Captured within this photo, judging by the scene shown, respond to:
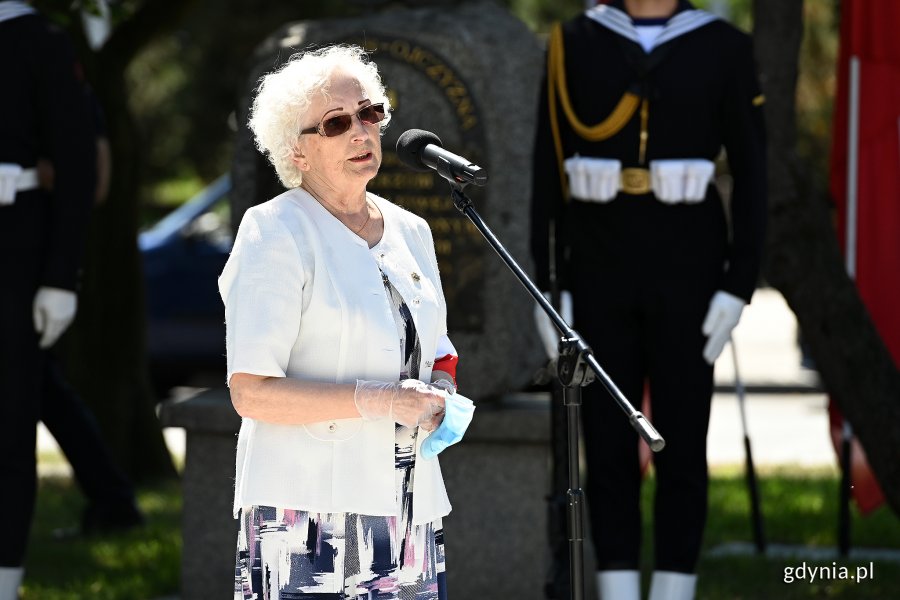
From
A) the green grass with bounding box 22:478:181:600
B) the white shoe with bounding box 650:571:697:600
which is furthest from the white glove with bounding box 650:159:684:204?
the green grass with bounding box 22:478:181:600

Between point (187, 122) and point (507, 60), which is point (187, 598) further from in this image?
point (187, 122)

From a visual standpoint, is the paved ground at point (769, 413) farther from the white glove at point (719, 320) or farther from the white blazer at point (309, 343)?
the white blazer at point (309, 343)

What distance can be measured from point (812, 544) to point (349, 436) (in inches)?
154

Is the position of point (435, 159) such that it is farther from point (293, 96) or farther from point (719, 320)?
point (719, 320)

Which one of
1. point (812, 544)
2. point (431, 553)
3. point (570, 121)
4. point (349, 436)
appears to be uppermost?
point (570, 121)

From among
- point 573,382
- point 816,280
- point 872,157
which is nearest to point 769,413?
point 872,157

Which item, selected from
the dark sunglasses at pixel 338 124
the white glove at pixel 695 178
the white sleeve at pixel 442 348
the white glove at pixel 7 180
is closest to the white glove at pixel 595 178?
the white glove at pixel 695 178

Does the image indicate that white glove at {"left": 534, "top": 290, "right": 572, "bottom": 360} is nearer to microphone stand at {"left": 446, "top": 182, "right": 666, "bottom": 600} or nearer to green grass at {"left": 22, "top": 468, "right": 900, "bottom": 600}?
microphone stand at {"left": 446, "top": 182, "right": 666, "bottom": 600}

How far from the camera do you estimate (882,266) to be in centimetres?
587

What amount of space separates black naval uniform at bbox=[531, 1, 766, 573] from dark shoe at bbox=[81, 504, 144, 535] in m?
2.77

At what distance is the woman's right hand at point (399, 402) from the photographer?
2773 millimetres

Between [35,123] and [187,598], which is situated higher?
[35,123]

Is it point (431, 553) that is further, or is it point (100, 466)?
point (100, 466)

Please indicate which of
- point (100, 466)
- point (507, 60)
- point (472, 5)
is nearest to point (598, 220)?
point (507, 60)
